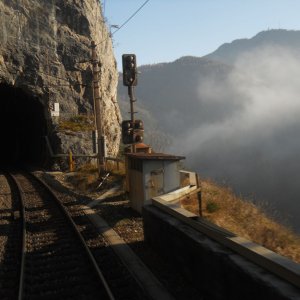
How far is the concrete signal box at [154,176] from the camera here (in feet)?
41.4

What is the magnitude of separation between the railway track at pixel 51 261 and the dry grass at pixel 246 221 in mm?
4291

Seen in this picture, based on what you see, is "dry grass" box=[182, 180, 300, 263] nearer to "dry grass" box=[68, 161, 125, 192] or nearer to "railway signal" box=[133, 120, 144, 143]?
"railway signal" box=[133, 120, 144, 143]

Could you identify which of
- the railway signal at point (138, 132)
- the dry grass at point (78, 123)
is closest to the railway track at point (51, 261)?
the railway signal at point (138, 132)

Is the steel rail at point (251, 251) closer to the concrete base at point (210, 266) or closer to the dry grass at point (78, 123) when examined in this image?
the concrete base at point (210, 266)

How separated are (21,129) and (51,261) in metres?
34.1

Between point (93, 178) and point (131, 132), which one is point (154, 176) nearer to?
point (131, 132)

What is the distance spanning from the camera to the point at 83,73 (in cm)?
3234

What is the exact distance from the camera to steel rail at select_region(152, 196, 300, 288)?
5363 mm

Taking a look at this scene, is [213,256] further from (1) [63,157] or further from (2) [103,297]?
(1) [63,157]

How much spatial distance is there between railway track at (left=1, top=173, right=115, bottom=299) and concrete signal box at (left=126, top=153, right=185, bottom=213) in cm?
212

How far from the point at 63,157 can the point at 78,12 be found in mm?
12667

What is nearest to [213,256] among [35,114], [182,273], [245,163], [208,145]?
[182,273]

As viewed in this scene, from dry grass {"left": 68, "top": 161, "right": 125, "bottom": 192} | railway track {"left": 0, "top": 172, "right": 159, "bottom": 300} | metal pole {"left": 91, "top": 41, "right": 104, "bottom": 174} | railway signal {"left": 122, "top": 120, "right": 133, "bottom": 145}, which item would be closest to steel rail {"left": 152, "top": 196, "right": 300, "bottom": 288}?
railway track {"left": 0, "top": 172, "right": 159, "bottom": 300}

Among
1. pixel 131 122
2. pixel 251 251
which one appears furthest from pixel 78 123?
pixel 251 251
